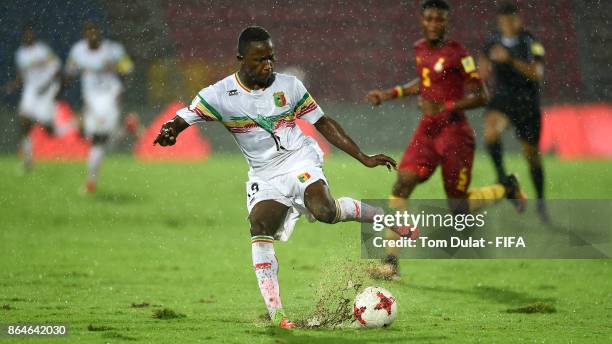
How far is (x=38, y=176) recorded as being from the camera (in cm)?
1616

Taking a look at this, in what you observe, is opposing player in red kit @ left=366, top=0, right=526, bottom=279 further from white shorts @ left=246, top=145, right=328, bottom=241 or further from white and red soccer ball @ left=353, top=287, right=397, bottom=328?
white and red soccer ball @ left=353, top=287, right=397, bottom=328

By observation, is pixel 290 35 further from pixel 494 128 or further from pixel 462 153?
pixel 462 153

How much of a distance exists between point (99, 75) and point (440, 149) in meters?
7.97

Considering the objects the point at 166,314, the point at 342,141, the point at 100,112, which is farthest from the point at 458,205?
the point at 100,112

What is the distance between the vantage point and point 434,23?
8.41m

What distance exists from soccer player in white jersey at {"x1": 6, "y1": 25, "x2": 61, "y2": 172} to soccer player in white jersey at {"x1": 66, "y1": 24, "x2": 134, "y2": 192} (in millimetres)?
2264

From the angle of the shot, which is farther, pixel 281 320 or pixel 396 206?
pixel 396 206

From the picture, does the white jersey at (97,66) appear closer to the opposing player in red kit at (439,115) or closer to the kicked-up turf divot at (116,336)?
the opposing player in red kit at (439,115)

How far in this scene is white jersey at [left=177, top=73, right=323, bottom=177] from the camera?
6676 millimetres

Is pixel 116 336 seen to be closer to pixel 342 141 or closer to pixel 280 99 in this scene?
pixel 280 99

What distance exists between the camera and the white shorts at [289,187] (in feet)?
22.3

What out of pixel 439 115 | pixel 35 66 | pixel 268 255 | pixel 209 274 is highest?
pixel 35 66

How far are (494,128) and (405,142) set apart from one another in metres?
6.02

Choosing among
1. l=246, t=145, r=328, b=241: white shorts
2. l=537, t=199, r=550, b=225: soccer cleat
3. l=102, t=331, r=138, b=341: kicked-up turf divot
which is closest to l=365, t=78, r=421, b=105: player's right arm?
l=246, t=145, r=328, b=241: white shorts
